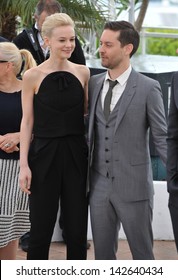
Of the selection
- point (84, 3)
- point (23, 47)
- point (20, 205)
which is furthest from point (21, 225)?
point (84, 3)

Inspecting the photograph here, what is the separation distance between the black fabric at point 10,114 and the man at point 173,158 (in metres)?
1.52

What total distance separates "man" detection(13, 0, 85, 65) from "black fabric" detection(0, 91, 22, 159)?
123 centimetres

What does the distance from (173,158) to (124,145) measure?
0.50 m

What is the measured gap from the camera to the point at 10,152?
249 inches

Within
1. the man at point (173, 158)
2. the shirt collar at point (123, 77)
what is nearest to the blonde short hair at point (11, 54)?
the shirt collar at point (123, 77)

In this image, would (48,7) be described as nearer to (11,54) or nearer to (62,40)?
(11,54)

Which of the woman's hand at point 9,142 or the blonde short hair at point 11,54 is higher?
the blonde short hair at point 11,54

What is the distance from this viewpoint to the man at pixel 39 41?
7441 mm

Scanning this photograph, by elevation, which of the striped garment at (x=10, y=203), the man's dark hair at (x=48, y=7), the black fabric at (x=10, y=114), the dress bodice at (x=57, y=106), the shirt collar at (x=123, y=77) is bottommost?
the striped garment at (x=10, y=203)

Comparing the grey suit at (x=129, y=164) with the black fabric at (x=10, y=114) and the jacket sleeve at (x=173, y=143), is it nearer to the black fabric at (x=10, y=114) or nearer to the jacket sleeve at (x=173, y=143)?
the jacket sleeve at (x=173, y=143)

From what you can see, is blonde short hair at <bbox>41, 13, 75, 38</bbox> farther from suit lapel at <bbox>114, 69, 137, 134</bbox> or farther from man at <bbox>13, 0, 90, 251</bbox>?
man at <bbox>13, 0, 90, 251</bbox>

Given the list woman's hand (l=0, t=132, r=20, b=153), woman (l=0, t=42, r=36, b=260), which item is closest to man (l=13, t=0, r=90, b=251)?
woman (l=0, t=42, r=36, b=260)

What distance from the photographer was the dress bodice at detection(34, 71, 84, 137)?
226 inches
